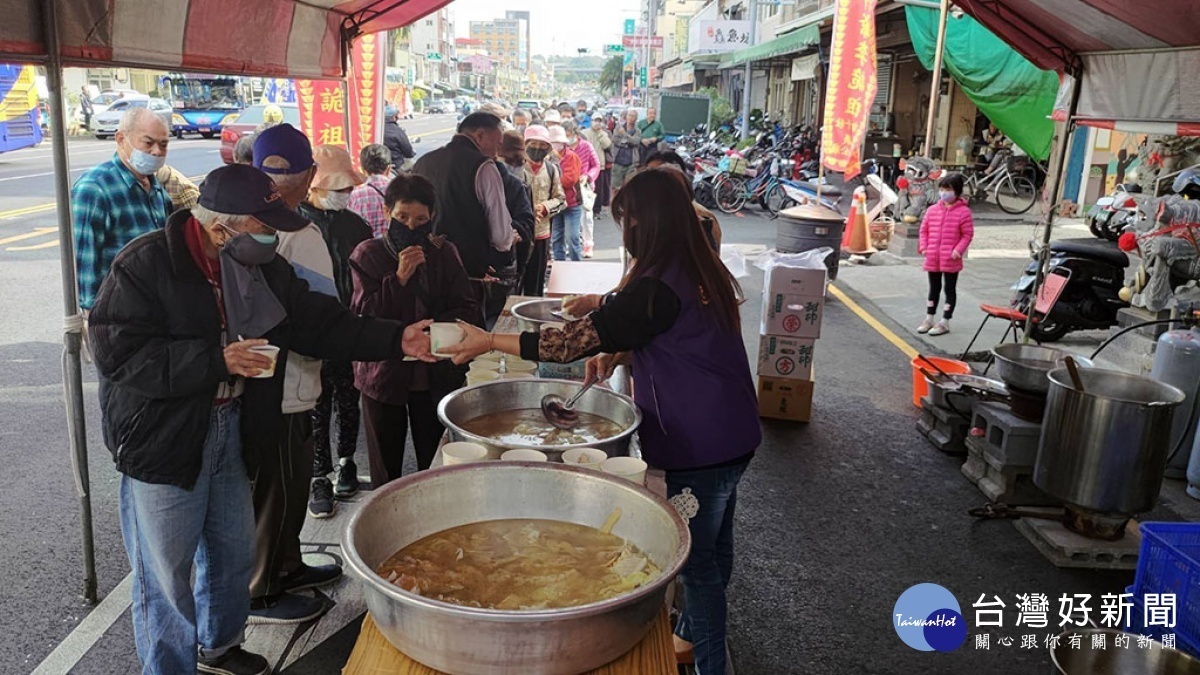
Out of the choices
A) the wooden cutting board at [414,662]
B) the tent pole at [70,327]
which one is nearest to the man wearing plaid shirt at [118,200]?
the tent pole at [70,327]

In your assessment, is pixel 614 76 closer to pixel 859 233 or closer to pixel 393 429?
pixel 859 233

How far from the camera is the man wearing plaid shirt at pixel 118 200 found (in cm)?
432

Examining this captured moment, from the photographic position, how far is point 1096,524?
14.1 ft

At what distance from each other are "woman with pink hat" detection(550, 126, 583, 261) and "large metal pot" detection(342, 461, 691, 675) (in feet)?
25.2

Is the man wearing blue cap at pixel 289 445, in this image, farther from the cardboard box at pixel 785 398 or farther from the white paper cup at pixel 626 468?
the cardboard box at pixel 785 398

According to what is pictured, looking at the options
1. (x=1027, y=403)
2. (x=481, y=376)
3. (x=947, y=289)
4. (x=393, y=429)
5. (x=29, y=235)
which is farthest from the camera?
(x=29, y=235)

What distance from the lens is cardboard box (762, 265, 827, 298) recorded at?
233 inches

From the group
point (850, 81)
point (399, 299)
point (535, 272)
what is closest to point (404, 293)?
point (399, 299)

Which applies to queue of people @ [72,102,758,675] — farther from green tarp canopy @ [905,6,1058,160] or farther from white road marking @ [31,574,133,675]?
green tarp canopy @ [905,6,1058,160]

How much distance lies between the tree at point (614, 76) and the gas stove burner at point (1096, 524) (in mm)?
86496

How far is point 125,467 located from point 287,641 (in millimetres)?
1257

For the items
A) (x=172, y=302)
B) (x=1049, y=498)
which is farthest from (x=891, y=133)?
(x=172, y=302)

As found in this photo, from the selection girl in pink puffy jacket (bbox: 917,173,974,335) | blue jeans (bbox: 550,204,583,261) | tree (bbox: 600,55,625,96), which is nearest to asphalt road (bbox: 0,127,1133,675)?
girl in pink puffy jacket (bbox: 917,173,974,335)

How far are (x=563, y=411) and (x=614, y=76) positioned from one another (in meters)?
99.0
